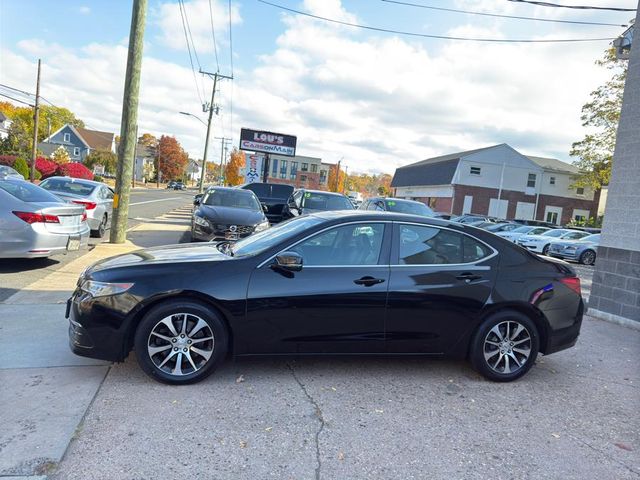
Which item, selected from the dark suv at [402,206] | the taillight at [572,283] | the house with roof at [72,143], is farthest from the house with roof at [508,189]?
the house with roof at [72,143]

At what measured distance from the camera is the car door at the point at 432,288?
413 centimetres

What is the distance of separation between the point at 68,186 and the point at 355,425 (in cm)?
1084

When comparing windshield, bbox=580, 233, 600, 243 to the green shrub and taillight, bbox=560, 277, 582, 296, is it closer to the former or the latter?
taillight, bbox=560, 277, 582, 296

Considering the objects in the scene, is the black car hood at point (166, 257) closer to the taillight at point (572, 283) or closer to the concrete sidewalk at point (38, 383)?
the concrete sidewalk at point (38, 383)

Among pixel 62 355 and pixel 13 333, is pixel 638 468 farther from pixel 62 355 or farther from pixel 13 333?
pixel 13 333

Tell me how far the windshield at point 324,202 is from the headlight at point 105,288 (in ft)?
30.2

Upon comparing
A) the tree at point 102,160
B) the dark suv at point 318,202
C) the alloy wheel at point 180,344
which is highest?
the tree at point 102,160

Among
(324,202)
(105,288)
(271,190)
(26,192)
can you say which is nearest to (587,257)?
(324,202)

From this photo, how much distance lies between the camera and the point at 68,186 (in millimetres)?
11547

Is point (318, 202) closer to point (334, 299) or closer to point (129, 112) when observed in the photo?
point (129, 112)

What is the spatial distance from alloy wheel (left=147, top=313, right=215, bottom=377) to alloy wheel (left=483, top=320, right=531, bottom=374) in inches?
101

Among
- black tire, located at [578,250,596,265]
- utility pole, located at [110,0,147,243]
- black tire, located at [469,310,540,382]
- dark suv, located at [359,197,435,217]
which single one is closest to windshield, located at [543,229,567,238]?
black tire, located at [578,250,596,265]

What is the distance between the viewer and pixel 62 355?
4.31 meters

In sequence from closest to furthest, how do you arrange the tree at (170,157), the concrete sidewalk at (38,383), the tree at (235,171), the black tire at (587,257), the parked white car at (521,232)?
the concrete sidewalk at (38,383) → the black tire at (587,257) → the parked white car at (521,232) → the tree at (235,171) → the tree at (170,157)
